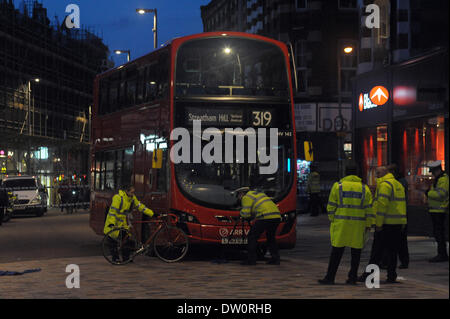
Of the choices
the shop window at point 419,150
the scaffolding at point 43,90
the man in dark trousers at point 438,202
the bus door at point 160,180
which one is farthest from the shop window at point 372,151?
the scaffolding at point 43,90

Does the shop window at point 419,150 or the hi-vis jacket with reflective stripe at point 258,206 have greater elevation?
the shop window at point 419,150

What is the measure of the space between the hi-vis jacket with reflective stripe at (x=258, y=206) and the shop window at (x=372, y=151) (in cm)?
1044

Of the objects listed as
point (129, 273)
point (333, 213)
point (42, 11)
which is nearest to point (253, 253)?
point (129, 273)

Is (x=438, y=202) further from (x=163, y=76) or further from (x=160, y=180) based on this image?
→ (x=163, y=76)

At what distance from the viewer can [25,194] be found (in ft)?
134

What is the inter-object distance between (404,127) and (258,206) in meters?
9.76

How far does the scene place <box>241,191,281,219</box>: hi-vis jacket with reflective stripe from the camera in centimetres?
1543

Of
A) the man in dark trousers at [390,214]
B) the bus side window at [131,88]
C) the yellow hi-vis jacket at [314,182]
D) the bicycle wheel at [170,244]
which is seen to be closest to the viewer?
the man in dark trousers at [390,214]

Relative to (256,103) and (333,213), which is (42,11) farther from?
(333,213)

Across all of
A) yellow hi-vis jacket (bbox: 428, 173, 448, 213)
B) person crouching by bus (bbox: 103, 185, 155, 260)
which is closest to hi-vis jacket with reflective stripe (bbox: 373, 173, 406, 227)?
yellow hi-vis jacket (bbox: 428, 173, 448, 213)

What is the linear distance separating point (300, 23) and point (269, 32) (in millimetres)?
3094

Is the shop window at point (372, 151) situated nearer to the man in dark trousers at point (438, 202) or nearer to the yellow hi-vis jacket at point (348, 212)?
the man in dark trousers at point (438, 202)

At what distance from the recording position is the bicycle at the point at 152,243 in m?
15.6

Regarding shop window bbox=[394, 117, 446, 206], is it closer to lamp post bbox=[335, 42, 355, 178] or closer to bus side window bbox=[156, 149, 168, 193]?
bus side window bbox=[156, 149, 168, 193]
